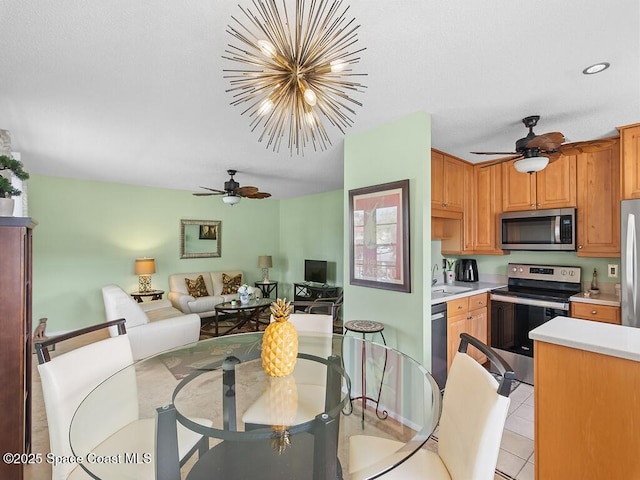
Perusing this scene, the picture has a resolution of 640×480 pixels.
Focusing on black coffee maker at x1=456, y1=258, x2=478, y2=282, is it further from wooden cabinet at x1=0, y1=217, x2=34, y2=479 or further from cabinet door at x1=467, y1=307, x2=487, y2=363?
wooden cabinet at x1=0, y1=217, x2=34, y2=479

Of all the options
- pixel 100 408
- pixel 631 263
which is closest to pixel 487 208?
pixel 631 263

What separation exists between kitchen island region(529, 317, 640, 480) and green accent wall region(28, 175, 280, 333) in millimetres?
5660

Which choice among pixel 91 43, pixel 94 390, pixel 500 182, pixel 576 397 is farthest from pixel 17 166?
pixel 500 182

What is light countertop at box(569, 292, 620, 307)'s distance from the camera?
8.34 ft

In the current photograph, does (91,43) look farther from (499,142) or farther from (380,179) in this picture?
(499,142)

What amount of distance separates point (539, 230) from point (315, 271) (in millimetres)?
3800

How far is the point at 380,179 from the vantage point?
2539 millimetres

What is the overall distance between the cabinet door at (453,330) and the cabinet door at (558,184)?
1.48 metres

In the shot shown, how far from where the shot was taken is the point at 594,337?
1394 millimetres

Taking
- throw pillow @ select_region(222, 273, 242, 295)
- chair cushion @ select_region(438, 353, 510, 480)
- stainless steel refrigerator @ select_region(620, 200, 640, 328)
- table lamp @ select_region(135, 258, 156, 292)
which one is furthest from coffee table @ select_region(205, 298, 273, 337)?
stainless steel refrigerator @ select_region(620, 200, 640, 328)

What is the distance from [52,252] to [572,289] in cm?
679

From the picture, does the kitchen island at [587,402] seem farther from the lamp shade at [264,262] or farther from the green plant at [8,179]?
the lamp shade at [264,262]

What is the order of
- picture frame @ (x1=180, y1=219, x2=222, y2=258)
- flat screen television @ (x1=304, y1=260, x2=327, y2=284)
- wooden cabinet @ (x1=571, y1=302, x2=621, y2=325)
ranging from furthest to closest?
flat screen television @ (x1=304, y1=260, x2=327, y2=284), picture frame @ (x1=180, y1=219, x2=222, y2=258), wooden cabinet @ (x1=571, y1=302, x2=621, y2=325)

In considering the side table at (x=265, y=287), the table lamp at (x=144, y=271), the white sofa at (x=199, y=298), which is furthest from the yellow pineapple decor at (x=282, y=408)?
the side table at (x=265, y=287)
